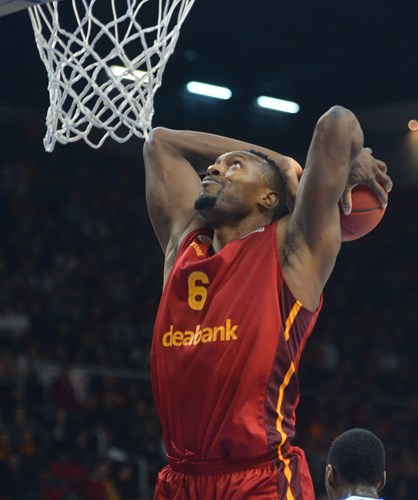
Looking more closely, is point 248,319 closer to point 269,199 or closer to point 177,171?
point 269,199

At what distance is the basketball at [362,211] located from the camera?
332 centimetres

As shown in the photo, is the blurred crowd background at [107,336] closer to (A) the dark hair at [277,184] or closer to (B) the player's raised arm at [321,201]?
(A) the dark hair at [277,184]

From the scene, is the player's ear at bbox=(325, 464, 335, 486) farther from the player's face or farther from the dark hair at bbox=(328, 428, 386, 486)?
the player's face

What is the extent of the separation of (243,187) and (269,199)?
10cm

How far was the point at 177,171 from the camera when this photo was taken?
3715 millimetres

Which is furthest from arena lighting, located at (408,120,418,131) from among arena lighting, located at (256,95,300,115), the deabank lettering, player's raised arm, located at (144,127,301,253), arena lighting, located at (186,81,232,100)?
the deabank lettering

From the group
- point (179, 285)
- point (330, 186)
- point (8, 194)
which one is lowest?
point (8, 194)

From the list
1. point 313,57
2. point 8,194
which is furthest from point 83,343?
point 313,57

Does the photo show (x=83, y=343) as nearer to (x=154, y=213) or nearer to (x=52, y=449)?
(x=52, y=449)

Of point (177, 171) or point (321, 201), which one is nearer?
point (321, 201)

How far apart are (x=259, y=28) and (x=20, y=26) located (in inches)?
112

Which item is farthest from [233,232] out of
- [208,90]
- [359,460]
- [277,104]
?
[277,104]

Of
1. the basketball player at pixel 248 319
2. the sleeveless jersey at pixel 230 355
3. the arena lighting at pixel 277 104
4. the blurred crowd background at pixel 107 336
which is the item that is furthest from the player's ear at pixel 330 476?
the arena lighting at pixel 277 104

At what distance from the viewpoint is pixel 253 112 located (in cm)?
1594
